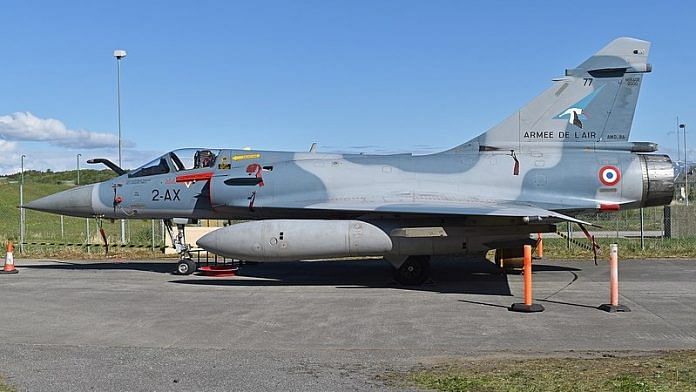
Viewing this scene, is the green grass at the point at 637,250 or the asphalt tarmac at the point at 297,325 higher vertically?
the green grass at the point at 637,250

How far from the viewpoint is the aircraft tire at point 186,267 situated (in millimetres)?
15414

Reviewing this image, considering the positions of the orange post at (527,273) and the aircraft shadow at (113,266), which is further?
the aircraft shadow at (113,266)

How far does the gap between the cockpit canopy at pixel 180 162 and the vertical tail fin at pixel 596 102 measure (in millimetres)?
6077

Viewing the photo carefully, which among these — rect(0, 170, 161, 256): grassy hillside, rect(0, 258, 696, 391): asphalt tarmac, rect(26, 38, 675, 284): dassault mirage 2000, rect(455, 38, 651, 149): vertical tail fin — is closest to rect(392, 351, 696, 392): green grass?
rect(0, 258, 696, 391): asphalt tarmac

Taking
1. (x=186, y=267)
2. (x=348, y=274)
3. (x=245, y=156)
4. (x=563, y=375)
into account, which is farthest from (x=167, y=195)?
(x=563, y=375)

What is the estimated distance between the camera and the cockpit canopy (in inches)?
602

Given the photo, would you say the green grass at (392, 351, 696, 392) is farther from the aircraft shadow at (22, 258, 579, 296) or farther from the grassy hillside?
the grassy hillside

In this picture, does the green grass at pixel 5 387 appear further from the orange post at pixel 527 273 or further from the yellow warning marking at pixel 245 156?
the yellow warning marking at pixel 245 156

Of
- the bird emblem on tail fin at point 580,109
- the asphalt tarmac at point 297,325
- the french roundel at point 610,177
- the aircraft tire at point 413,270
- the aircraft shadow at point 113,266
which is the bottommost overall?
the aircraft shadow at point 113,266

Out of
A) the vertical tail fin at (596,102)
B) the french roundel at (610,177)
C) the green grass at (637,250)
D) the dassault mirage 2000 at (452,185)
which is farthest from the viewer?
the green grass at (637,250)

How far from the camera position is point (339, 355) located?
759 cm

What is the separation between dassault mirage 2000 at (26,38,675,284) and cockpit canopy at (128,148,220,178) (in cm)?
20

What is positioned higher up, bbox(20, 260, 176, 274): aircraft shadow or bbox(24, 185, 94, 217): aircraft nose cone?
bbox(24, 185, 94, 217): aircraft nose cone

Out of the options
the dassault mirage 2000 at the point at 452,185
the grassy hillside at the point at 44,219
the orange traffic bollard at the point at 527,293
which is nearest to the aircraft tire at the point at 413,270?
the dassault mirage 2000 at the point at 452,185
